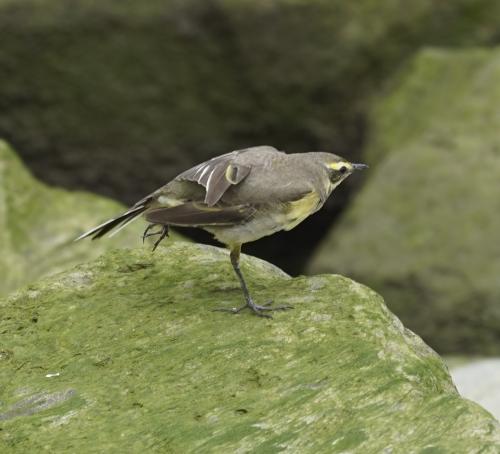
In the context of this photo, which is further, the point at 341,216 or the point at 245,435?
the point at 341,216

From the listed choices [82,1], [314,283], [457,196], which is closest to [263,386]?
[314,283]

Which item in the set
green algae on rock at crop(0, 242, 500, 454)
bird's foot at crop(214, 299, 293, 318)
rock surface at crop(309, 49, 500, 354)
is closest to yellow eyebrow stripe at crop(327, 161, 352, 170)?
green algae on rock at crop(0, 242, 500, 454)

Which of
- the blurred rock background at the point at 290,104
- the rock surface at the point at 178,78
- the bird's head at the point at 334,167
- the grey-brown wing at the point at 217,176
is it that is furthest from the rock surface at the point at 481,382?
the rock surface at the point at 178,78

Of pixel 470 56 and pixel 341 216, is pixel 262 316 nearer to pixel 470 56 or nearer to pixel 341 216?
pixel 341 216

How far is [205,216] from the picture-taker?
249 inches

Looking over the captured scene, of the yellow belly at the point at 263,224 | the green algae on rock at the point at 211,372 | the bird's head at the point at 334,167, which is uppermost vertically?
the bird's head at the point at 334,167

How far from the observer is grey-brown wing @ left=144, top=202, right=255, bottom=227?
6309mm

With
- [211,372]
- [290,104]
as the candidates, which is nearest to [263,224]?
[211,372]

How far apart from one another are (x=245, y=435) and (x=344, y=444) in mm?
437

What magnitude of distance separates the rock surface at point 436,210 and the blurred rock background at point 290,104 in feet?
0.06

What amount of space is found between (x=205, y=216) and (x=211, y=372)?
1007mm

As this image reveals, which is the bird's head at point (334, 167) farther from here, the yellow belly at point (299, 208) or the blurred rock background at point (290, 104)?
the blurred rock background at point (290, 104)

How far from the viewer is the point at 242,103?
12516 millimetres

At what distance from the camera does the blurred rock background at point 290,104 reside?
38.4 ft
